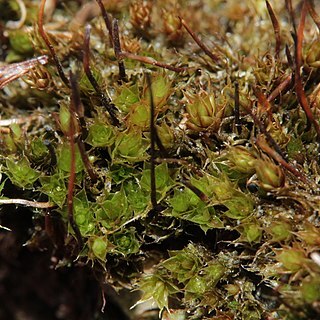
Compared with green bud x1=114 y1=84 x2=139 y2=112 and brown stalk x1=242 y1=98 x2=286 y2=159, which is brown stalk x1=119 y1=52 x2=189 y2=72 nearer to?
green bud x1=114 y1=84 x2=139 y2=112

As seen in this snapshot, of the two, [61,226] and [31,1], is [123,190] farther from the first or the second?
[31,1]

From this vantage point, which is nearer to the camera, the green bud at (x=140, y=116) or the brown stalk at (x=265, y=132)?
Result: the brown stalk at (x=265, y=132)

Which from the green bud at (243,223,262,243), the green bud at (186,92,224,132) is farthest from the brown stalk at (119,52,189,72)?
the green bud at (243,223,262,243)

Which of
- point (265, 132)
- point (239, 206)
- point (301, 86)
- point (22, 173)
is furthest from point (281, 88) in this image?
point (22, 173)

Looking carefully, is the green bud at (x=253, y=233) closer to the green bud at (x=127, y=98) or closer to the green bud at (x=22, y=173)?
the green bud at (x=127, y=98)

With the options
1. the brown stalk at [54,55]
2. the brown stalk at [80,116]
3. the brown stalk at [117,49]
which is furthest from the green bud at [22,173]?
the brown stalk at [117,49]

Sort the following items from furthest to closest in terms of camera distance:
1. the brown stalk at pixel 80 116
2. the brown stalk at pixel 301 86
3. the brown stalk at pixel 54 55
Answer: the brown stalk at pixel 54 55 < the brown stalk at pixel 301 86 < the brown stalk at pixel 80 116

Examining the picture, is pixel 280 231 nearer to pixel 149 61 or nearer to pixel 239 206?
pixel 239 206

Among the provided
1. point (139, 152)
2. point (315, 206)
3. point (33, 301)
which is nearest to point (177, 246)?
point (139, 152)
